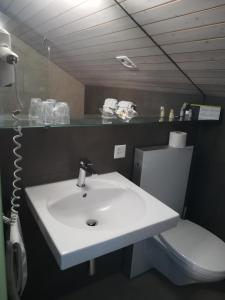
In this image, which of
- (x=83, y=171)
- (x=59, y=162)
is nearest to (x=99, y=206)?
(x=83, y=171)

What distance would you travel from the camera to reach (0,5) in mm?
1140

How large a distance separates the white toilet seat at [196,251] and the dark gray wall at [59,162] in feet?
1.45

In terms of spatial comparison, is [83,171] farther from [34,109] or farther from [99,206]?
[34,109]

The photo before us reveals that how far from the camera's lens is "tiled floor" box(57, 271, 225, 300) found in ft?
5.26

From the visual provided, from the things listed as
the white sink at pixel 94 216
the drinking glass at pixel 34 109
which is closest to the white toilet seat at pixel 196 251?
the white sink at pixel 94 216

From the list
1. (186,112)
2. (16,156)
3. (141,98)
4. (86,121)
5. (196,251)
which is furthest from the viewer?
(186,112)

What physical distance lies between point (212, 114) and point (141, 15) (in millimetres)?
984

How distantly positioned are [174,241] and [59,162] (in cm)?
94

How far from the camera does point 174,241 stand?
1.53 meters

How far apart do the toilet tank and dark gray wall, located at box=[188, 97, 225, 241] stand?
217 mm

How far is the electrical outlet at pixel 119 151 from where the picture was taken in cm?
146

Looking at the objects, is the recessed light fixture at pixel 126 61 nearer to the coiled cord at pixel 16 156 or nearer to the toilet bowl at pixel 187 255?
the coiled cord at pixel 16 156

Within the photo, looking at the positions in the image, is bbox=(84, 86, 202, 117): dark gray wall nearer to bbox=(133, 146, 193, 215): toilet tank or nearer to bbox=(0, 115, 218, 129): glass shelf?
bbox=(0, 115, 218, 129): glass shelf

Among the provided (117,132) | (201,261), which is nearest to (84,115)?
(117,132)
